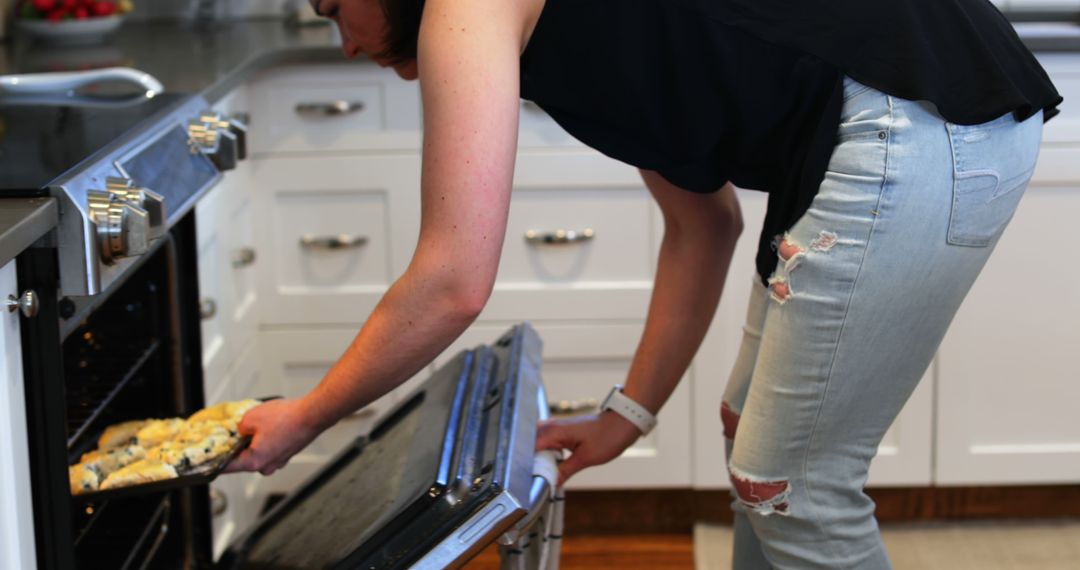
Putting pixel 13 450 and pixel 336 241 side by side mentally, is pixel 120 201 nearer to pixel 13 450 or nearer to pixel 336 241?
pixel 13 450

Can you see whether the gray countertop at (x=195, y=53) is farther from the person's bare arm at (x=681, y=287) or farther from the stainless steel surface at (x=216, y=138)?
the person's bare arm at (x=681, y=287)

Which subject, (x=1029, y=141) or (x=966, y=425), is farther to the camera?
(x=966, y=425)

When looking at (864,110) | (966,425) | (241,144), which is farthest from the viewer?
(966,425)

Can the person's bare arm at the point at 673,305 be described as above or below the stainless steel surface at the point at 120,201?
below

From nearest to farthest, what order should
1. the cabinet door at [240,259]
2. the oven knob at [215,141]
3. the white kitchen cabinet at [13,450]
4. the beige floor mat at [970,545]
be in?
the white kitchen cabinet at [13,450] < the oven knob at [215,141] < the cabinet door at [240,259] < the beige floor mat at [970,545]

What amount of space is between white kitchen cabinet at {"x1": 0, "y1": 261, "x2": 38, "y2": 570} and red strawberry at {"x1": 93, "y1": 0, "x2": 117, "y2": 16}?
1579 millimetres

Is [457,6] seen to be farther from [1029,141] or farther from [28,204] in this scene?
[1029,141]

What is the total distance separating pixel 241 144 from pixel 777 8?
2.64 ft

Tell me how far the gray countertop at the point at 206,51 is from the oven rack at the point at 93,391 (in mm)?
488

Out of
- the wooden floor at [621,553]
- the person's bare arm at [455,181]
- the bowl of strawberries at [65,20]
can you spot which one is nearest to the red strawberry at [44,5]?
the bowl of strawberries at [65,20]

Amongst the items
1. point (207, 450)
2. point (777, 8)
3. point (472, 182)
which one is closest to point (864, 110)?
point (777, 8)

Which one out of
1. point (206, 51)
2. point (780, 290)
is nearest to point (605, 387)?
point (206, 51)

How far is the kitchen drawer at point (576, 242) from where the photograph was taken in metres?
2.30

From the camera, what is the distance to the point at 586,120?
3.93 ft
